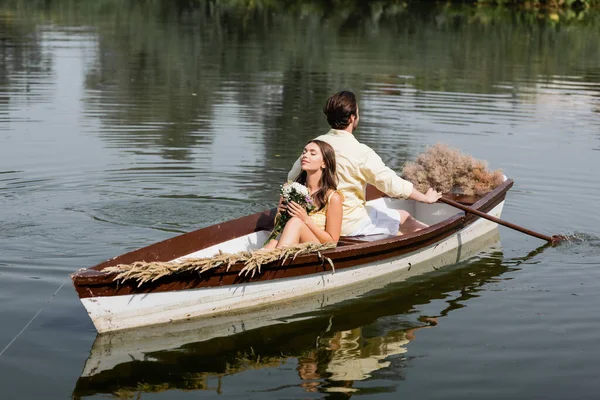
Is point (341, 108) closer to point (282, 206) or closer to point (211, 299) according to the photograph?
point (282, 206)

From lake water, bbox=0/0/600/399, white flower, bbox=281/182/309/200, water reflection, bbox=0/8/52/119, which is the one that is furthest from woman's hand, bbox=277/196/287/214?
water reflection, bbox=0/8/52/119

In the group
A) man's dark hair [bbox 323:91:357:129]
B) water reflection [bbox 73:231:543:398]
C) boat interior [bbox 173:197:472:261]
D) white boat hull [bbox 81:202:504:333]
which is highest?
man's dark hair [bbox 323:91:357:129]

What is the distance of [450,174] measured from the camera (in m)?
11.6

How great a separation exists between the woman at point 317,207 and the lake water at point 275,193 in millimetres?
667

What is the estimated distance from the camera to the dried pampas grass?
11.6 metres

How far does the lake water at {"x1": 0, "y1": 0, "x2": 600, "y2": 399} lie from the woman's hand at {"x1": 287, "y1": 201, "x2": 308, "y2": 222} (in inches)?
33.0

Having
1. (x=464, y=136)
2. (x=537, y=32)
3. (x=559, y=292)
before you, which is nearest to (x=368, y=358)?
(x=559, y=292)

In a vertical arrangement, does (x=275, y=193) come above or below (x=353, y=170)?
below

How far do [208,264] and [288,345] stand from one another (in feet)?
2.88

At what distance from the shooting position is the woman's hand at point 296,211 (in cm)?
867

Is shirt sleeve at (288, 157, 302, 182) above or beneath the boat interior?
above

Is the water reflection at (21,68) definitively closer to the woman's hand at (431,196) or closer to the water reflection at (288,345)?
the woman's hand at (431,196)

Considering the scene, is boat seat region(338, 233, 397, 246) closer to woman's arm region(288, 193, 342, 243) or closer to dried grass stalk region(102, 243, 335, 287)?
woman's arm region(288, 193, 342, 243)

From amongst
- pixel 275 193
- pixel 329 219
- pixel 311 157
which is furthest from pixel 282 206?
pixel 275 193
